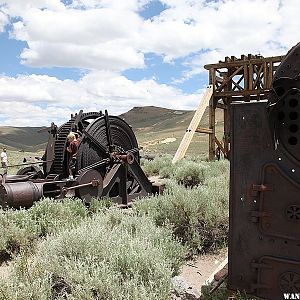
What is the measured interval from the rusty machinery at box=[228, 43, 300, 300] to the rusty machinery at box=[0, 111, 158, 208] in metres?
5.06

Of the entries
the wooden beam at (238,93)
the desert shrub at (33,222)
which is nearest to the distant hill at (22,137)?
the wooden beam at (238,93)

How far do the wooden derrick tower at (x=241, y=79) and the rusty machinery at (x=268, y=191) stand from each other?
969 centimetres

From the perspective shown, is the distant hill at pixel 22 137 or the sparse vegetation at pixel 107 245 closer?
the sparse vegetation at pixel 107 245

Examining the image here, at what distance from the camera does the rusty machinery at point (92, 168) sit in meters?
8.23

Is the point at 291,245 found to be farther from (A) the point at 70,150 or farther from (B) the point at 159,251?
(A) the point at 70,150

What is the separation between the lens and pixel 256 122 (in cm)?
335

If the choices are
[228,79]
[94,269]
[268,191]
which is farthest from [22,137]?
[268,191]

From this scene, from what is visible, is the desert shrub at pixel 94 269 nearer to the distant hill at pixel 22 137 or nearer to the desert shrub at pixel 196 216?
the desert shrub at pixel 196 216

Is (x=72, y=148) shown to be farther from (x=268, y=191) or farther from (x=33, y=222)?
(x=268, y=191)

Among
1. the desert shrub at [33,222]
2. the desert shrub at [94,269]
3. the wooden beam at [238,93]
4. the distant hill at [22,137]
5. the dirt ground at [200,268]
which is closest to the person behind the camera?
the desert shrub at [94,269]

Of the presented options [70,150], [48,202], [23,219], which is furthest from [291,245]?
[70,150]

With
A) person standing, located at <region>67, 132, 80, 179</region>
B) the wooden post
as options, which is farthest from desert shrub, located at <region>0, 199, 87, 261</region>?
the wooden post

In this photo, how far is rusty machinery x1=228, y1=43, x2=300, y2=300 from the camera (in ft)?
10.2

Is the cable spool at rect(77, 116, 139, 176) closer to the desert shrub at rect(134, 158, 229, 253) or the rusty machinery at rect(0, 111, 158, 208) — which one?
the rusty machinery at rect(0, 111, 158, 208)
